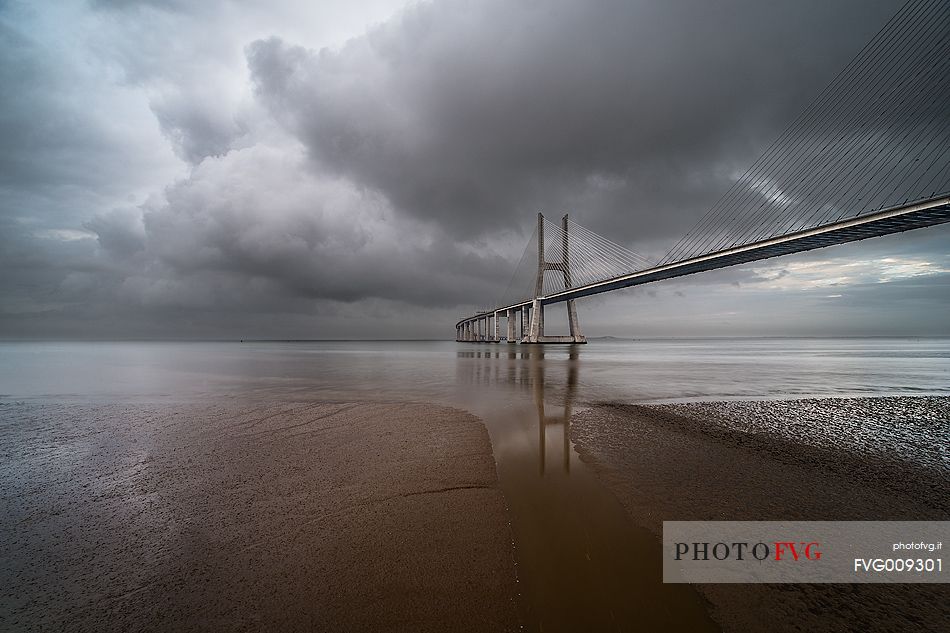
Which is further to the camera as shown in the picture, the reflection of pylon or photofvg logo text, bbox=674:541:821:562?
the reflection of pylon

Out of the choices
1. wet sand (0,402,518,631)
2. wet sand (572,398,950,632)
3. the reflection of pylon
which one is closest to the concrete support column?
the reflection of pylon

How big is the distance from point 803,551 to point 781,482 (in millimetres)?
2325

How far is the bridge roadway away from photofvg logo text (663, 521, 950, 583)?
991 inches

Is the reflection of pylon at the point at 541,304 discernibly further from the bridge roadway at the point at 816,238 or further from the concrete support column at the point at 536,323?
the bridge roadway at the point at 816,238

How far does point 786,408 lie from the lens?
12320 mm

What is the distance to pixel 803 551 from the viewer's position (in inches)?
155

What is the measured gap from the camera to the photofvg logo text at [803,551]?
355 centimetres

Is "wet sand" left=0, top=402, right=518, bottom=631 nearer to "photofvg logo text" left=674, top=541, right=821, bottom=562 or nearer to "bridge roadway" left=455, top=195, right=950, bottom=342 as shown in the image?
"photofvg logo text" left=674, top=541, right=821, bottom=562

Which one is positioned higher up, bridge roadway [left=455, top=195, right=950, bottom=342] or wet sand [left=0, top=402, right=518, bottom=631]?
bridge roadway [left=455, top=195, right=950, bottom=342]

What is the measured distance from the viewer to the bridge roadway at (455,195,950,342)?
803 inches

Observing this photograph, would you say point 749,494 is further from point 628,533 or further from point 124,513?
point 124,513

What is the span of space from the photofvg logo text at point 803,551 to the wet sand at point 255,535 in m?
1.89

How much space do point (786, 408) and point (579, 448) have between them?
30.3ft

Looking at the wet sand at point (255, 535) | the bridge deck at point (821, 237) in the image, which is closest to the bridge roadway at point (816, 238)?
the bridge deck at point (821, 237)
